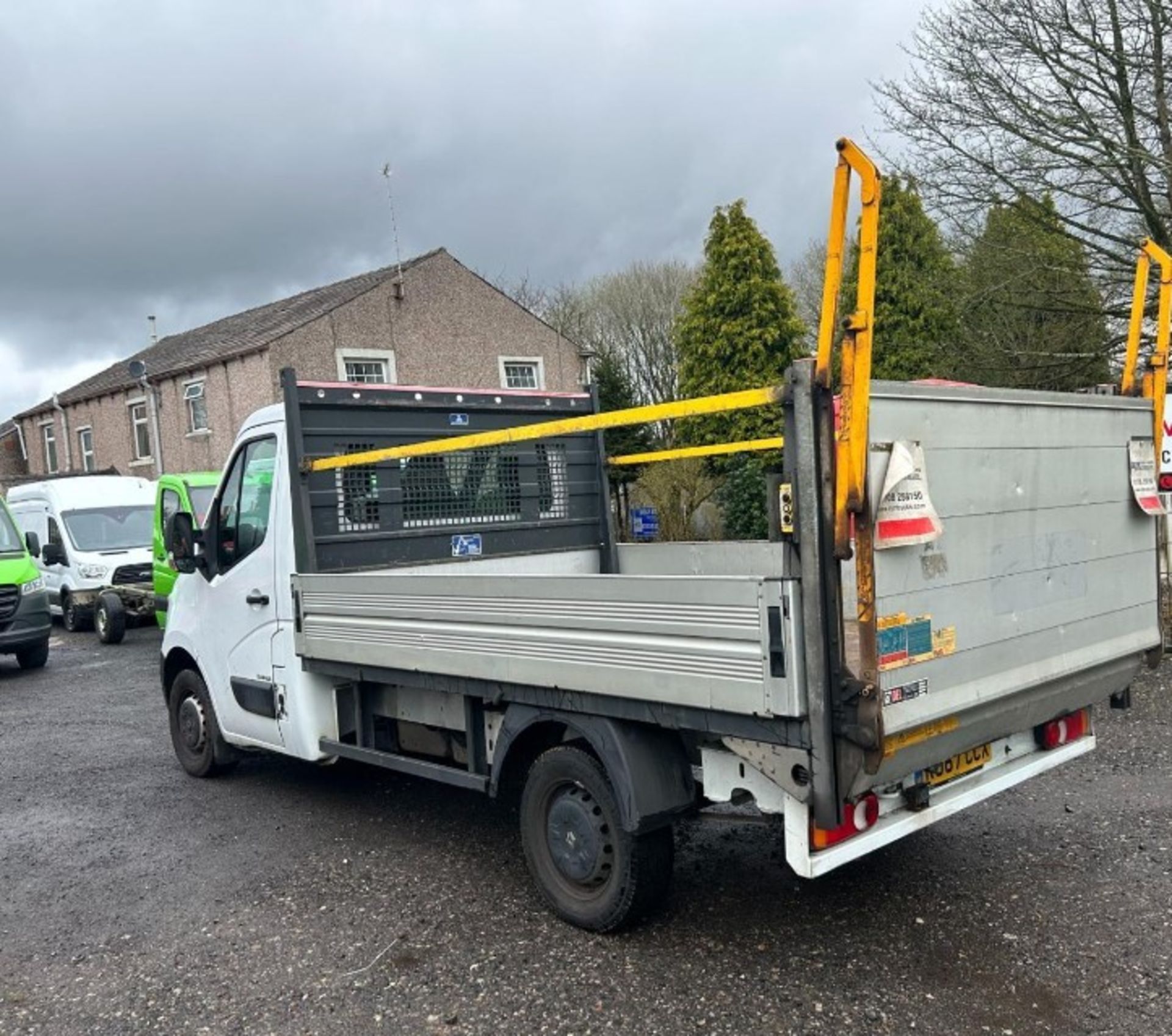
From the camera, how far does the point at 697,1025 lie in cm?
334

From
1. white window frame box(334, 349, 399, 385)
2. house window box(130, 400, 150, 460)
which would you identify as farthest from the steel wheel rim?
house window box(130, 400, 150, 460)

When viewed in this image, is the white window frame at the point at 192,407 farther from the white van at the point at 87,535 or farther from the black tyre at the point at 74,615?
the black tyre at the point at 74,615

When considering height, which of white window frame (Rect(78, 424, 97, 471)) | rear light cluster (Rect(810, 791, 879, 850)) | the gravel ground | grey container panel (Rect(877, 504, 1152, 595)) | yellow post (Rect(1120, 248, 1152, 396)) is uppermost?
white window frame (Rect(78, 424, 97, 471))

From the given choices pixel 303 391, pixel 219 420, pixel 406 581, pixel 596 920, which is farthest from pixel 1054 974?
pixel 219 420

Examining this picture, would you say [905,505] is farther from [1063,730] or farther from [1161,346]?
[1161,346]

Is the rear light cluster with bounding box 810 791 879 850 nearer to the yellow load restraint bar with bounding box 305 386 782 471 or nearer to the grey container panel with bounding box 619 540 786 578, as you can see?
the yellow load restraint bar with bounding box 305 386 782 471

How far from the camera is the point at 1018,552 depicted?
3604mm

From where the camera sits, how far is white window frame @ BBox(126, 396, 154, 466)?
2673 cm

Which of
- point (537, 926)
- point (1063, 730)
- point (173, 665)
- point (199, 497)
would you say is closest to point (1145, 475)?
point (1063, 730)

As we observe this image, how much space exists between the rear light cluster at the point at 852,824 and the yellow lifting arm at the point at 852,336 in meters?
0.93

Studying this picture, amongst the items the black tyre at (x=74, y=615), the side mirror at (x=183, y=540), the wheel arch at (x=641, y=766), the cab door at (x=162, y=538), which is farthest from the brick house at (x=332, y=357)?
the wheel arch at (x=641, y=766)

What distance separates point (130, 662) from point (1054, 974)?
37.1 ft

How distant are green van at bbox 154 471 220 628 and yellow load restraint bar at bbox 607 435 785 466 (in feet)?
27.9

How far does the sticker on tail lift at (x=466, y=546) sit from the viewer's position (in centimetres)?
582
